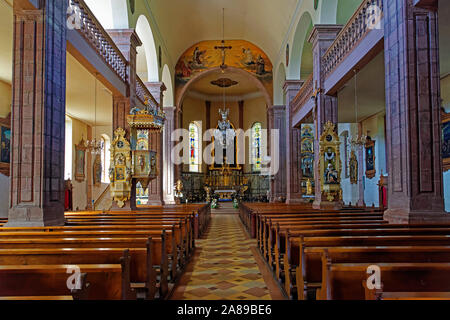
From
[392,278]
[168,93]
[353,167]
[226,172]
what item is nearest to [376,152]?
[353,167]

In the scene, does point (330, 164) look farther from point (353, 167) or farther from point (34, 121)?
point (353, 167)

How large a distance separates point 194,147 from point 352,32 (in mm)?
18096

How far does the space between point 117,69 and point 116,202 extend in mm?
3692

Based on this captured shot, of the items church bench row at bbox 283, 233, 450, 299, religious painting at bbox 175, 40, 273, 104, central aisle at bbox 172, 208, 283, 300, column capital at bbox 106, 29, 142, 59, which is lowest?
central aisle at bbox 172, 208, 283, 300

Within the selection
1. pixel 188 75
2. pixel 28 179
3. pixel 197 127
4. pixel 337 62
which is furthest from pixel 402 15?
pixel 197 127

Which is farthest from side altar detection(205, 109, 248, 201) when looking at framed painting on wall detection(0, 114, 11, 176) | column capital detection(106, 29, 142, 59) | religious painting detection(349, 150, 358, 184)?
framed painting on wall detection(0, 114, 11, 176)

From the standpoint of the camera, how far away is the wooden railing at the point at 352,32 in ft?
23.6

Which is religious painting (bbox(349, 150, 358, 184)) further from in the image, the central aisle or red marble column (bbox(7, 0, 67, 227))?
red marble column (bbox(7, 0, 67, 227))

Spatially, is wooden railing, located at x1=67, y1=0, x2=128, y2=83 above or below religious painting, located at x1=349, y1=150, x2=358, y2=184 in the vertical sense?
above

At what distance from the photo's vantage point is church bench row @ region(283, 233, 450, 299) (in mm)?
3291

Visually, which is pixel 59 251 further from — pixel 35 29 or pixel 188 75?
pixel 188 75

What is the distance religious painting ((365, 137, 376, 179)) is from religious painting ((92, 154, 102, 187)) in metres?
13.1

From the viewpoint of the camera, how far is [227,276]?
5.16 meters

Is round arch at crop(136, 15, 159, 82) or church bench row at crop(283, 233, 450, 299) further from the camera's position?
round arch at crop(136, 15, 159, 82)
